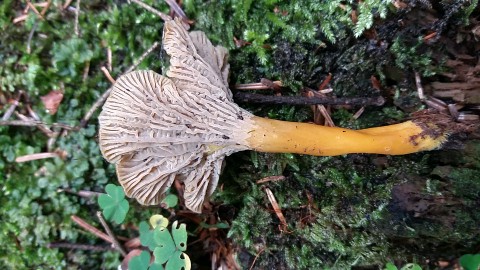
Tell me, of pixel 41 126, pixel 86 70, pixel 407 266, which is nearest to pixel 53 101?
pixel 41 126

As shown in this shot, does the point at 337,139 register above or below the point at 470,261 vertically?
above

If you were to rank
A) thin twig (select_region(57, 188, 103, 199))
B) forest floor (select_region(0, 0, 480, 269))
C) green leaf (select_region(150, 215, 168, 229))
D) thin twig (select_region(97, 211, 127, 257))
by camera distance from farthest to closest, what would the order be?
thin twig (select_region(57, 188, 103, 199)), thin twig (select_region(97, 211, 127, 257)), green leaf (select_region(150, 215, 168, 229)), forest floor (select_region(0, 0, 480, 269))

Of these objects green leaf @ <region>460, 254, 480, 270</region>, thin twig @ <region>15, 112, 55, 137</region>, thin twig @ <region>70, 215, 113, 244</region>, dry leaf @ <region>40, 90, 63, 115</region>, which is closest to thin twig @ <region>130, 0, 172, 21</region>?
dry leaf @ <region>40, 90, 63, 115</region>

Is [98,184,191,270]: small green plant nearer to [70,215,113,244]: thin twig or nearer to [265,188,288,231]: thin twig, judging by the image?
[70,215,113,244]: thin twig

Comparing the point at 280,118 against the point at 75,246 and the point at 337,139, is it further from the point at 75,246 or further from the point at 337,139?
the point at 75,246

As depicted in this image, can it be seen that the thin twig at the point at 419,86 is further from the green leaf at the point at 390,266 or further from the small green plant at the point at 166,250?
the small green plant at the point at 166,250

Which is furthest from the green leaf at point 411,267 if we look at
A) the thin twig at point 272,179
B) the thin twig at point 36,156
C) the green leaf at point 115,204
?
the thin twig at point 36,156
